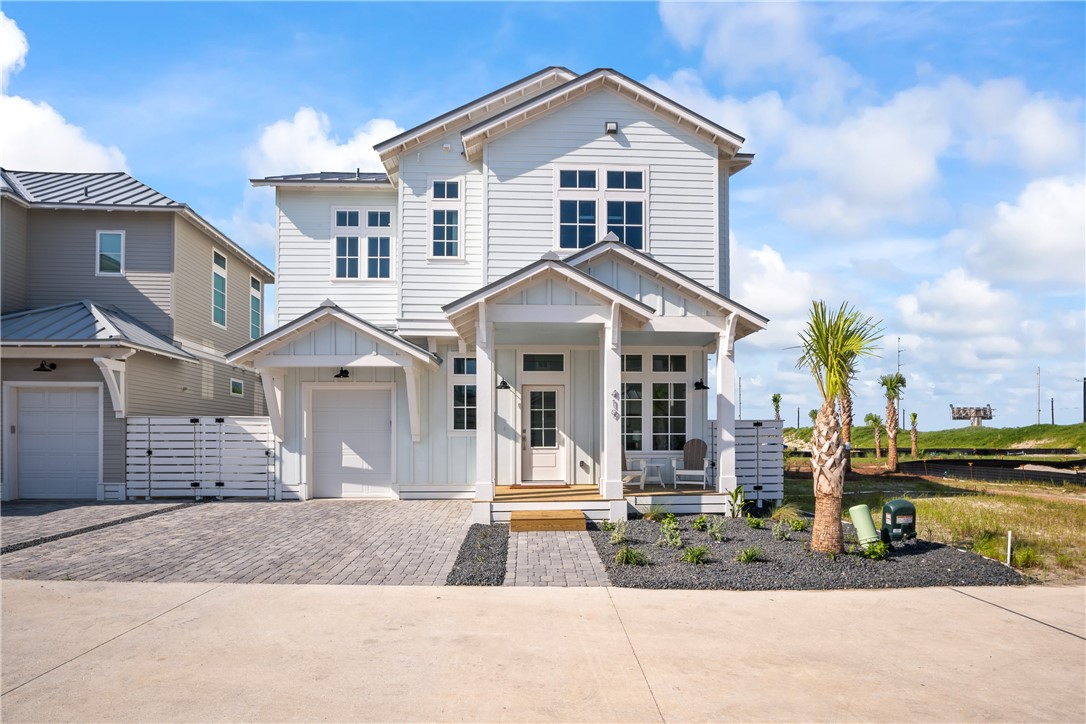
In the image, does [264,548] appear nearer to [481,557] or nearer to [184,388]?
[481,557]

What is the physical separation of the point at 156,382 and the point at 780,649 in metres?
15.3

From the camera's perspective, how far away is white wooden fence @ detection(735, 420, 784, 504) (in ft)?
49.5

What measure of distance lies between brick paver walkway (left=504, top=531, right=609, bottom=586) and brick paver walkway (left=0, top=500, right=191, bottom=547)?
277 inches

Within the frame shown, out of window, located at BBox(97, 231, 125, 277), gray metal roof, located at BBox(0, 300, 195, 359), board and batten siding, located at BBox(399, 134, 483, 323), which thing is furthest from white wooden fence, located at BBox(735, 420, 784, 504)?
window, located at BBox(97, 231, 125, 277)

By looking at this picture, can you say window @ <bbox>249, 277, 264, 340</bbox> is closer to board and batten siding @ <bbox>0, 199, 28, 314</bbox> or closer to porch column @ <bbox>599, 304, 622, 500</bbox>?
board and batten siding @ <bbox>0, 199, 28, 314</bbox>

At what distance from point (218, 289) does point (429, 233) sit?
823cm

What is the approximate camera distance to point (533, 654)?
5930mm

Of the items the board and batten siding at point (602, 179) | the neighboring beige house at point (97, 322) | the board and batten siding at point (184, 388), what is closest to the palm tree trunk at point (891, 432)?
the board and batten siding at point (602, 179)

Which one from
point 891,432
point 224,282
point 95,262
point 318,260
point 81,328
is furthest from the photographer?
point 891,432

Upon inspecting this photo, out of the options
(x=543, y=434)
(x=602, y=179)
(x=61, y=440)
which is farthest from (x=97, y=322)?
(x=602, y=179)

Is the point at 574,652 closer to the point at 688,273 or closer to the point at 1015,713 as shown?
the point at 1015,713

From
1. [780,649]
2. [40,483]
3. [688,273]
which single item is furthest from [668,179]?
[40,483]

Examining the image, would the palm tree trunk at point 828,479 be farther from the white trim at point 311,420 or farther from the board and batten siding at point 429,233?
the white trim at point 311,420

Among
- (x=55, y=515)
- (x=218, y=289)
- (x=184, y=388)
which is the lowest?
(x=55, y=515)
